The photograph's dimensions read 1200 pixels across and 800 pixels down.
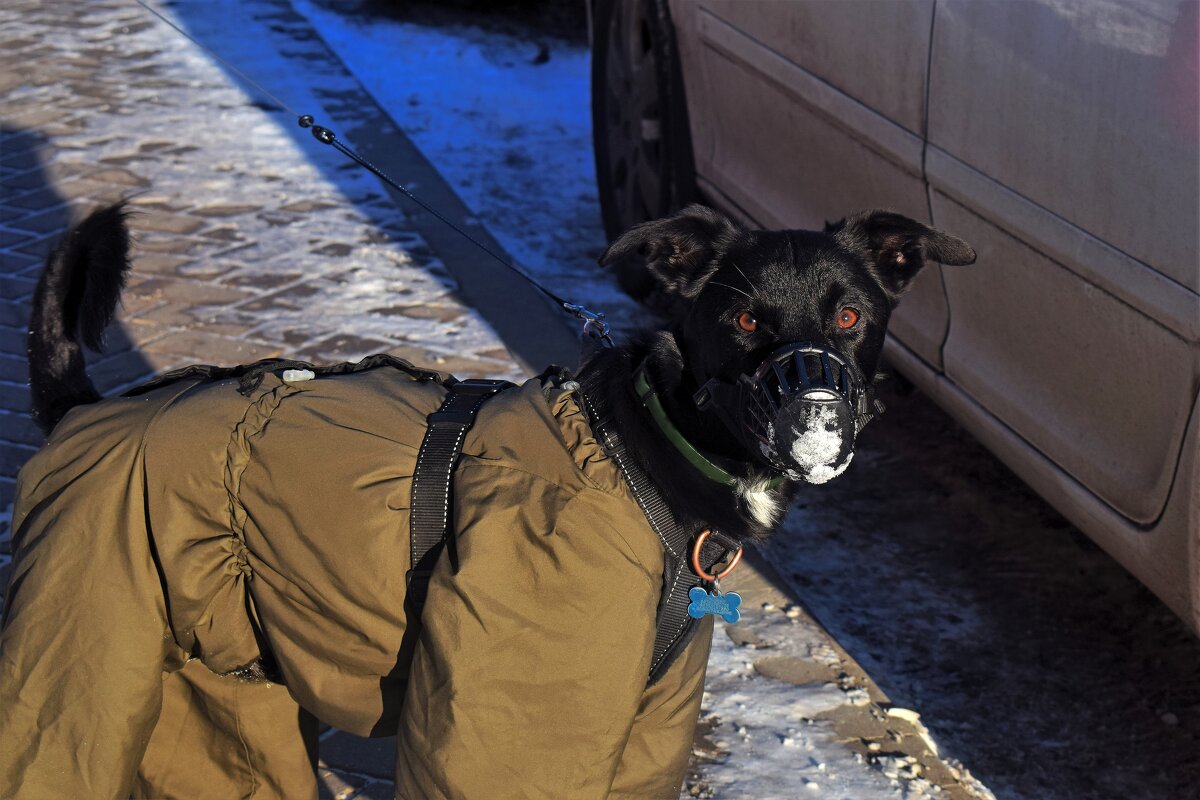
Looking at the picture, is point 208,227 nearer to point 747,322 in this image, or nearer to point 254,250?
point 254,250

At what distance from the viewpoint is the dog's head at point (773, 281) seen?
254cm

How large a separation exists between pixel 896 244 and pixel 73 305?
1829 mm

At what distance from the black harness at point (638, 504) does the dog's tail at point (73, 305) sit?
2.75ft

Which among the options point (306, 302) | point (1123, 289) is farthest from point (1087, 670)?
point (306, 302)

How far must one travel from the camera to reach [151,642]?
7.76 feet

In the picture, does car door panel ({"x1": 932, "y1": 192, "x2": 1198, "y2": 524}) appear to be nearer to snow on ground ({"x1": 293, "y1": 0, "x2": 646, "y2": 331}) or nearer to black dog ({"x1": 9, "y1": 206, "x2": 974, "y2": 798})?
black dog ({"x1": 9, "y1": 206, "x2": 974, "y2": 798})

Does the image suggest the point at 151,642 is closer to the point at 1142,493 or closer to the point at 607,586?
the point at 607,586

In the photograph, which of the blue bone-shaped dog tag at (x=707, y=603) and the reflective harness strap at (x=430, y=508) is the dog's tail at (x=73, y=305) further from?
the blue bone-shaped dog tag at (x=707, y=603)

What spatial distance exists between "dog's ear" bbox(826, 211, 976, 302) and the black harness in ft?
2.60

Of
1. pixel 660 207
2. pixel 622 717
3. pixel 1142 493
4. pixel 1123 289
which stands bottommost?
pixel 660 207

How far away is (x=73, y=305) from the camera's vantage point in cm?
277

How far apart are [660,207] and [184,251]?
85.4 inches

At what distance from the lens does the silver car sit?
9.08 feet

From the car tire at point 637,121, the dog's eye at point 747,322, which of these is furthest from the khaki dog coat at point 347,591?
the car tire at point 637,121
